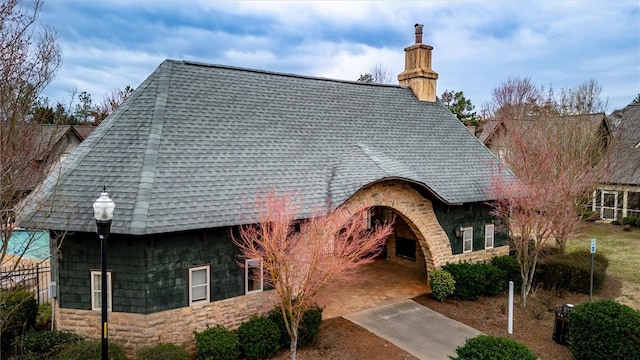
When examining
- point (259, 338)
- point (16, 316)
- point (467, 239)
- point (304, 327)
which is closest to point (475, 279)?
point (467, 239)

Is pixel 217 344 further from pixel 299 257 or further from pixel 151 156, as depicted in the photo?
pixel 151 156

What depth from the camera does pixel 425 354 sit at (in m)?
10.4

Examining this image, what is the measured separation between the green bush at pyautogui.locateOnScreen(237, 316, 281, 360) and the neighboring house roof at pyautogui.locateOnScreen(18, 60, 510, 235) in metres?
2.56

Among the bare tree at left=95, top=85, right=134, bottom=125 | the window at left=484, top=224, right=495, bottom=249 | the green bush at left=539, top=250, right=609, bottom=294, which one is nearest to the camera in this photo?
the green bush at left=539, top=250, right=609, bottom=294

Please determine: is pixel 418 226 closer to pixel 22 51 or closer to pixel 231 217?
pixel 231 217

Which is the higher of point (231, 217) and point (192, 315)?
point (231, 217)

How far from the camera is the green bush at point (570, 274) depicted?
15133mm

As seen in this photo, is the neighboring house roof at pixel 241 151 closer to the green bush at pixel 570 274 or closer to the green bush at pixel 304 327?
the green bush at pixel 304 327

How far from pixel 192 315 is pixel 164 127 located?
5054 millimetres

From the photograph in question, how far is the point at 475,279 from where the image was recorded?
14297 mm

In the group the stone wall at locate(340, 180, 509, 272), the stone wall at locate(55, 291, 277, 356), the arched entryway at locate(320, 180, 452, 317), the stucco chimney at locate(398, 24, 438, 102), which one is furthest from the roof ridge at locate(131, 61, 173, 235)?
the stucco chimney at locate(398, 24, 438, 102)

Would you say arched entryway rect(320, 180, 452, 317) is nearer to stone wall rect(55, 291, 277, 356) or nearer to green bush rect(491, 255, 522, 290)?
green bush rect(491, 255, 522, 290)

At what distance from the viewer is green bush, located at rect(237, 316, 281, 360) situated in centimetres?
988

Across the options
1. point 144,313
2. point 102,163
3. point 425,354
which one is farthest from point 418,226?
point 102,163
